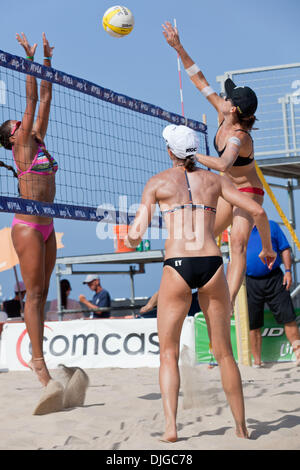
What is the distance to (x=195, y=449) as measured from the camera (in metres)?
3.48

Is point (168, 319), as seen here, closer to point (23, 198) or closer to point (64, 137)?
point (23, 198)

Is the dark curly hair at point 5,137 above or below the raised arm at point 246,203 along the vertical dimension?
above

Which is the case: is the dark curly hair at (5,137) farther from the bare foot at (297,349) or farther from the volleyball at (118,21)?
the bare foot at (297,349)

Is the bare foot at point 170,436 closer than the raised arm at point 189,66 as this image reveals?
Yes

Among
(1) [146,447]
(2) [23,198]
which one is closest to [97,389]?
(2) [23,198]

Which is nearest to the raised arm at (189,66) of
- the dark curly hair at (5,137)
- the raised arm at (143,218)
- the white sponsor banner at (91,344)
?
the dark curly hair at (5,137)

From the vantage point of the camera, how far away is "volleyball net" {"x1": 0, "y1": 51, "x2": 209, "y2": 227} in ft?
16.5

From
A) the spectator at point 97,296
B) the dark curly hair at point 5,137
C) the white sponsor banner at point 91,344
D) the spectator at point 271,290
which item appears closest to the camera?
the dark curly hair at point 5,137

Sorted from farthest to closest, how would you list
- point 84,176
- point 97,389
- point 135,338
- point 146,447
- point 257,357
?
point 135,338
point 257,357
point 97,389
point 84,176
point 146,447

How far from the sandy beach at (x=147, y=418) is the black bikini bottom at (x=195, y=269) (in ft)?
3.04

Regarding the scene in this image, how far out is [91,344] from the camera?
876cm

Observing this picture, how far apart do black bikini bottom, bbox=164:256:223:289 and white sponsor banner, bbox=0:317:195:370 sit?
4.91m

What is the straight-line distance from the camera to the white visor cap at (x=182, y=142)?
3836 millimetres

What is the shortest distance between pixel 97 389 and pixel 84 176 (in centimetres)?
209
